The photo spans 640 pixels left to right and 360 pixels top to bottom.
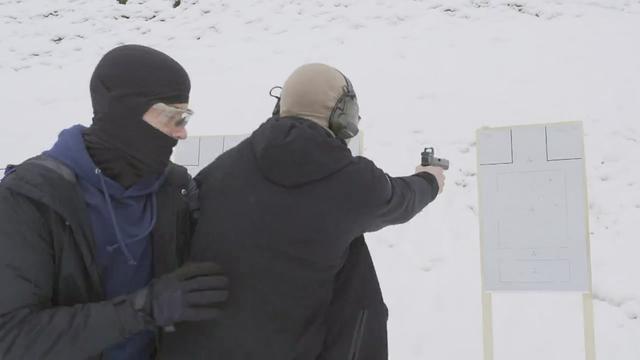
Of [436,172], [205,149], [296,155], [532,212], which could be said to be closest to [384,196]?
[296,155]

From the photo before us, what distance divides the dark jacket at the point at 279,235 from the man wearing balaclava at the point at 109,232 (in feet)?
0.21

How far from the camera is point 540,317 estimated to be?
3.25m

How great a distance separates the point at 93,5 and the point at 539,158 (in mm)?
5936

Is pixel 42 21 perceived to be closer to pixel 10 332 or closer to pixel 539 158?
pixel 539 158

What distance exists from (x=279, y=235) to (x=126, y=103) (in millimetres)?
430

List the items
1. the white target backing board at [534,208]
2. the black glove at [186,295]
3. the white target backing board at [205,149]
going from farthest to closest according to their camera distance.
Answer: the white target backing board at [205,149] < the white target backing board at [534,208] < the black glove at [186,295]

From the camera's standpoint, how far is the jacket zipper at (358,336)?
1431mm

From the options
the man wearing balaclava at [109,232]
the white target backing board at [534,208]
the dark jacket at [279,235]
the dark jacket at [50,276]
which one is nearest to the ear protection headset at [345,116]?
the dark jacket at [279,235]

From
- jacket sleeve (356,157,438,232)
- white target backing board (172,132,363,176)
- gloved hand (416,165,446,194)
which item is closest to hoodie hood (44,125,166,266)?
jacket sleeve (356,157,438,232)

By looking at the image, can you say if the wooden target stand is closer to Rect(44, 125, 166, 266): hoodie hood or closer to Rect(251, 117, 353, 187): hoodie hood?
Rect(251, 117, 353, 187): hoodie hood

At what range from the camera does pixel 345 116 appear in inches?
59.3

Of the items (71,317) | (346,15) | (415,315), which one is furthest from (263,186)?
(346,15)

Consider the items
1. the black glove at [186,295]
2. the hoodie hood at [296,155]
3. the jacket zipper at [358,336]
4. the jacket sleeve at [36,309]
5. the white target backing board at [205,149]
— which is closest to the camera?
the jacket sleeve at [36,309]

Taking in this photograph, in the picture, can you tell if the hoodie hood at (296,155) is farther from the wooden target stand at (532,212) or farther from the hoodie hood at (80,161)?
the wooden target stand at (532,212)
